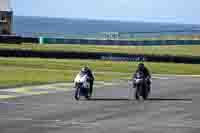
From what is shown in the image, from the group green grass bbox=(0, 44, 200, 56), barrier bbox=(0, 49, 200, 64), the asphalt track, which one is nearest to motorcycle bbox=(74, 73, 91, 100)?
the asphalt track

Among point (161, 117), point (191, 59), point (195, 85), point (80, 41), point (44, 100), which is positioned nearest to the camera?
point (161, 117)

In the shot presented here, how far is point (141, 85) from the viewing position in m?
32.2

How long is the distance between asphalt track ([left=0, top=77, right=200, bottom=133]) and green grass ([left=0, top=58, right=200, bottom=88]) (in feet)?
28.4

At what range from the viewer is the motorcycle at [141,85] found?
3216cm

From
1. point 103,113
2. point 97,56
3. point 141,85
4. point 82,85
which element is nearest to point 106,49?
point 97,56

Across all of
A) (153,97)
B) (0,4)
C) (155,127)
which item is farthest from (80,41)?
(155,127)

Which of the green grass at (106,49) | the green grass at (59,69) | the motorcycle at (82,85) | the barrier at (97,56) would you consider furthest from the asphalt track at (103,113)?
the green grass at (106,49)

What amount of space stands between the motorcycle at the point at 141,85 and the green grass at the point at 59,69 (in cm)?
925

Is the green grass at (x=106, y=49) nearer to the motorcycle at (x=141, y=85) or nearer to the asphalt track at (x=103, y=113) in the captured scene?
the asphalt track at (x=103, y=113)

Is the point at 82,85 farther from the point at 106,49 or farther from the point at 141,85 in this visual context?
the point at 106,49

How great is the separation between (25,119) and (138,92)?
413 inches

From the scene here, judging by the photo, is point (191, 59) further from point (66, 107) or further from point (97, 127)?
point (97, 127)

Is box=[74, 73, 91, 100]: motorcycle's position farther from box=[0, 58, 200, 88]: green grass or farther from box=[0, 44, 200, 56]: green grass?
box=[0, 44, 200, 56]: green grass

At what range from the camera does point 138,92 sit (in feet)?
107
